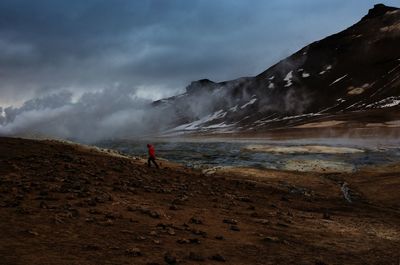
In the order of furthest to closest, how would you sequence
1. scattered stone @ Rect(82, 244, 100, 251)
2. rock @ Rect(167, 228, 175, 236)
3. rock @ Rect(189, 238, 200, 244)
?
rock @ Rect(167, 228, 175, 236)
rock @ Rect(189, 238, 200, 244)
scattered stone @ Rect(82, 244, 100, 251)

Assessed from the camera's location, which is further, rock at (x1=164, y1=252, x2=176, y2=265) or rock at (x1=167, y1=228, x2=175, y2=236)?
rock at (x1=167, y1=228, x2=175, y2=236)

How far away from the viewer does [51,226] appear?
17422 mm

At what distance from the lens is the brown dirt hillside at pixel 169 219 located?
1554 cm

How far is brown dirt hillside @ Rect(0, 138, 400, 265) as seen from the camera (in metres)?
15.5

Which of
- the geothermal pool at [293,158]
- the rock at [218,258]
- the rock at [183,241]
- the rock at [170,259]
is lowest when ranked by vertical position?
the geothermal pool at [293,158]

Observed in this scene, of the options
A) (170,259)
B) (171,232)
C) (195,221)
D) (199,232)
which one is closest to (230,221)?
(195,221)

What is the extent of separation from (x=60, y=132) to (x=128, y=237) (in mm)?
181045

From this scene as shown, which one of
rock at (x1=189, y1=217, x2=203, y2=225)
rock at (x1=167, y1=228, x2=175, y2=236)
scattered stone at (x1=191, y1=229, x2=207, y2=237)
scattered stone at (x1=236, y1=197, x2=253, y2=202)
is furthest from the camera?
scattered stone at (x1=236, y1=197, x2=253, y2=202)

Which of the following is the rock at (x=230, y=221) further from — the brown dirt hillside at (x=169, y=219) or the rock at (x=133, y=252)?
the rock at (x=133, y=252)

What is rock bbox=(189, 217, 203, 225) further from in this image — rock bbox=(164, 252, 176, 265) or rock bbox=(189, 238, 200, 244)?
rock bbox=(164, 252, 176, 265)

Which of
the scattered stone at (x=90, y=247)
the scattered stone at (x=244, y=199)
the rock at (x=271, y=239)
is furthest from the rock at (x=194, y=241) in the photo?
the scattered stone at (x=244, y=199)

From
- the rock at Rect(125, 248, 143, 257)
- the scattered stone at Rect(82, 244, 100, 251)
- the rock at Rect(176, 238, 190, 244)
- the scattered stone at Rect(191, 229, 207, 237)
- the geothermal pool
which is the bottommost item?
the geothermal pool

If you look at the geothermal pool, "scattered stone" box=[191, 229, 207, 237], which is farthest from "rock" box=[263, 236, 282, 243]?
the geothermal pool

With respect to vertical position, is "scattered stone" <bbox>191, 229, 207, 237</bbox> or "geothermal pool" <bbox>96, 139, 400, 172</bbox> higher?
"scattered stone" <bbox>191, 229, 207, 237</bbox>
